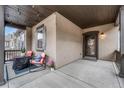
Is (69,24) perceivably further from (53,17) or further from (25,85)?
(25,85)

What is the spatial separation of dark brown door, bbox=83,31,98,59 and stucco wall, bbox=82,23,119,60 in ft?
1.20

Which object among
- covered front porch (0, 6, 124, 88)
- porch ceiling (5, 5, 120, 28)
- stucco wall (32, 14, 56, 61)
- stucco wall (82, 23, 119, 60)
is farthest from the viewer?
stucco wall (82, 23, 119, 60)

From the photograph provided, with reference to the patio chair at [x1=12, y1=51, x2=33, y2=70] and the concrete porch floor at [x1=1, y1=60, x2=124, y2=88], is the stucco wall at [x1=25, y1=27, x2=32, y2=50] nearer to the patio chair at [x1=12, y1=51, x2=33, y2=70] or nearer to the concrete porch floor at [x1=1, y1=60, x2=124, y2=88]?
the patio chair at [x1=12, y1=51, x2=33, y2=70]

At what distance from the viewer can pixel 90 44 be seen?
22.0ft

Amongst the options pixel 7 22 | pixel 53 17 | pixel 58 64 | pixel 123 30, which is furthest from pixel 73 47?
pixel 7 22

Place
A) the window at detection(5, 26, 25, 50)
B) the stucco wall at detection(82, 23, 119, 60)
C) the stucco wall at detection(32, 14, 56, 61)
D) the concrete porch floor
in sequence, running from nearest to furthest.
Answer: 1. the concrete porch floor
2. the stucco wall at detection(32, 14, 56, 61)
3. the stucco wall at detection(82, 23, 119, 60)
4. the window at detection(5, 26, 25, 50)

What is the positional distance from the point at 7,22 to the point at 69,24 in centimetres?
417

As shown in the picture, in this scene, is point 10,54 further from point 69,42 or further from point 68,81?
point 68,81

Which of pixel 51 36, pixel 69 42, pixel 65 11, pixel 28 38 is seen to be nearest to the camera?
pixel 65 11

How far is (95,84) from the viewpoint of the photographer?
7.70ft

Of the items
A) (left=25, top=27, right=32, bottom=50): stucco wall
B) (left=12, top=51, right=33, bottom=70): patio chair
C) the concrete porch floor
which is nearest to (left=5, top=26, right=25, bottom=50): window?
(left=25, top=27, right=32, bottom=50): stucco wall

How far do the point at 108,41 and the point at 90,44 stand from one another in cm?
144

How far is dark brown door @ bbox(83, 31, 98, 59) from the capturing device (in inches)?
242

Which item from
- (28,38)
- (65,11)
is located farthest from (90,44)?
(28,38)
